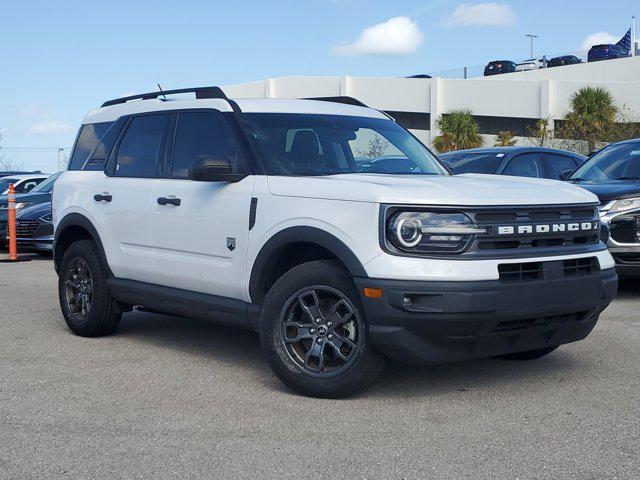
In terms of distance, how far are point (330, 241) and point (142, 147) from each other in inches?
95.2

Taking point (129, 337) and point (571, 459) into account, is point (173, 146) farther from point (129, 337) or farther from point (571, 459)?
point (571, 459)

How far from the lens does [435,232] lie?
485 centimetres

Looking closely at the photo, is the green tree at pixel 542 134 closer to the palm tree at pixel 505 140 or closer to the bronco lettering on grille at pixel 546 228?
the palm tree at pixel 505 140

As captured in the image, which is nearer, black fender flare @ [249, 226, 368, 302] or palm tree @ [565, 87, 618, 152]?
black fender flare @ [249, 226, 368, 302]

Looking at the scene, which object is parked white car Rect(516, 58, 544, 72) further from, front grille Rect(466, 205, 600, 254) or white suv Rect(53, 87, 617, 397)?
front grille Rect(466, 205, 600, 254)

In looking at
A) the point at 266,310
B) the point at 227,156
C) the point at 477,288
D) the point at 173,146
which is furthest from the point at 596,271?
the point at 173,146

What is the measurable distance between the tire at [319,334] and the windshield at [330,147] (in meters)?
0.87

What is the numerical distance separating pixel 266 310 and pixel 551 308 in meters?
1.68

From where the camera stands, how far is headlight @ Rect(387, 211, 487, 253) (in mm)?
4855

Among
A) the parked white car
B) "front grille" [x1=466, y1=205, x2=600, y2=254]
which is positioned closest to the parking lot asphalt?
"front grille" [x1=466, y1=205, x2=600, y2=254]

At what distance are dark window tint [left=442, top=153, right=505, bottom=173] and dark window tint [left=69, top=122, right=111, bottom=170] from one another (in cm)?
487

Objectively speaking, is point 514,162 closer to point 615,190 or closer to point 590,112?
point 615,190

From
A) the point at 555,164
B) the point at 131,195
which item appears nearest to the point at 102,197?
the point at 131,195

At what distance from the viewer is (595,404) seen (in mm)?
5137
